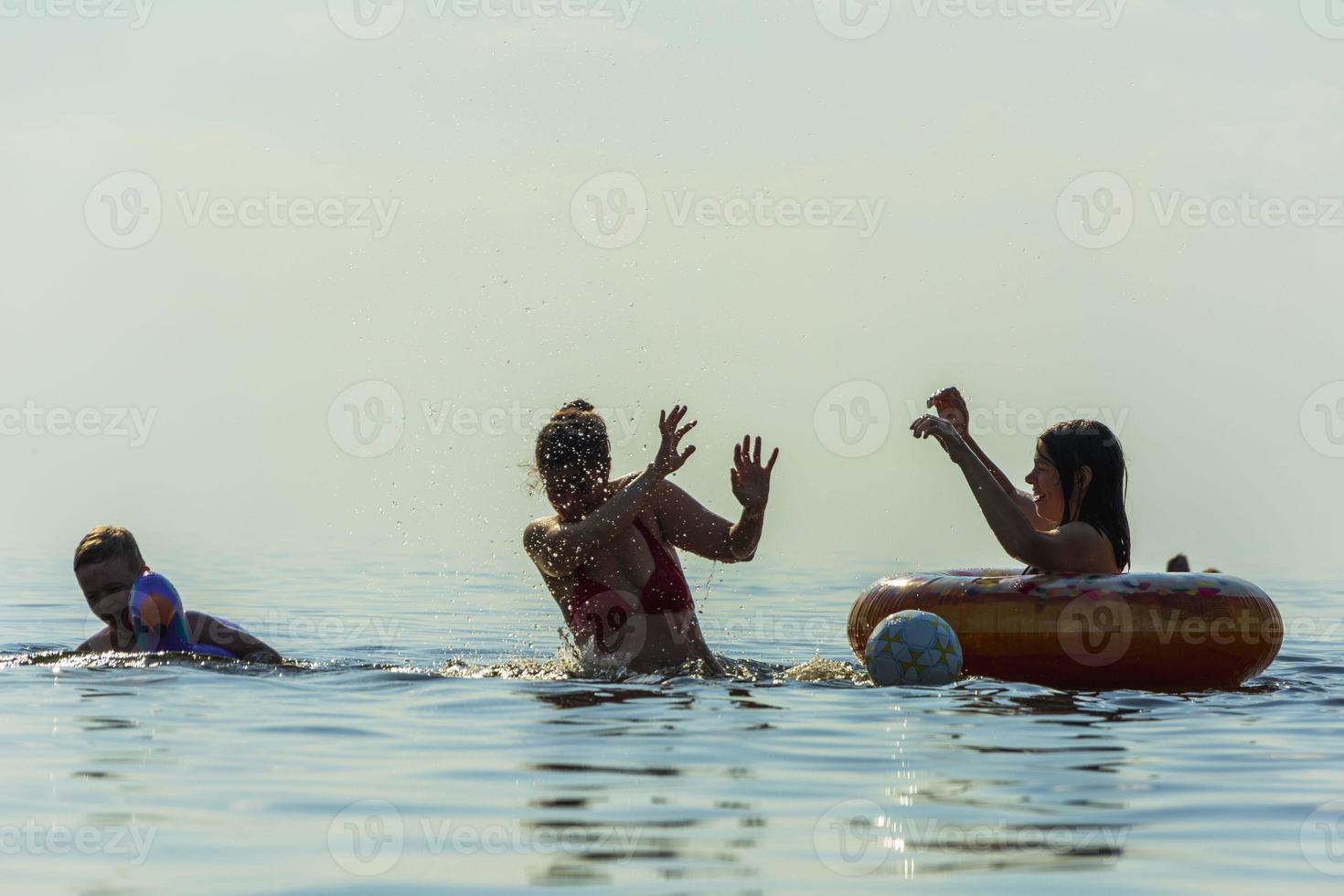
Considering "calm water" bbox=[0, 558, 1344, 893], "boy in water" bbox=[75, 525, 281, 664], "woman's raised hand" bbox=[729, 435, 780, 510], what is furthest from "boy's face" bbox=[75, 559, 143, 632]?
"woman's raised hand" bbox=[729, 435, 780, 510]

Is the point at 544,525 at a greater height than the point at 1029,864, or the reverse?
the point at 544,525

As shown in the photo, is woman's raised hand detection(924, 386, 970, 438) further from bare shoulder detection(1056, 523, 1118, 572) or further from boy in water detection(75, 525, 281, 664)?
boy in water detection(75, 525, 281, 664)

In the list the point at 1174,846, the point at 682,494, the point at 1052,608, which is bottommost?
the point at 1174,846

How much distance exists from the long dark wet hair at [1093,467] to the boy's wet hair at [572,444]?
281 centimetres

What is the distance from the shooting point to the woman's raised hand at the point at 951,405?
11.8m

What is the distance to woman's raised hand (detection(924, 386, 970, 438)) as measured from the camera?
11758 mm

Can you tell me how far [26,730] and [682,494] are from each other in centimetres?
372

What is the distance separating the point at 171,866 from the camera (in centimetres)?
554

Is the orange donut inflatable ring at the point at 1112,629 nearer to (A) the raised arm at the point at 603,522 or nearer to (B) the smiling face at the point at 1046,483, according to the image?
(B) the smiling face at the point at 1046,483

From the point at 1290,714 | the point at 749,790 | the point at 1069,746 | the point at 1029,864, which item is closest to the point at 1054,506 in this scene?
the point at 1290,714

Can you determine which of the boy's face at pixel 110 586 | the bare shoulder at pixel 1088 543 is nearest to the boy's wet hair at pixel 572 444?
the boy's face at pixel 110 586

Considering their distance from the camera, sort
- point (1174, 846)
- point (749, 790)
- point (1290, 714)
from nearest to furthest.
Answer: point (1174, 846)
point (749, 790)
point (1290, 714)

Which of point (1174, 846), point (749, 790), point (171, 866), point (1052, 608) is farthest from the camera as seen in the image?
point (1052, 608)

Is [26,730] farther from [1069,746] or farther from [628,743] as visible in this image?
[1069,746]
